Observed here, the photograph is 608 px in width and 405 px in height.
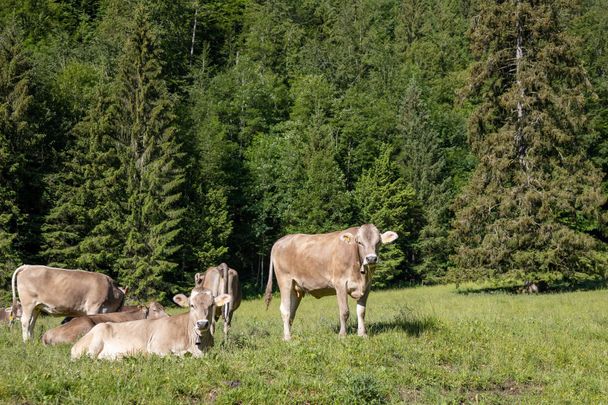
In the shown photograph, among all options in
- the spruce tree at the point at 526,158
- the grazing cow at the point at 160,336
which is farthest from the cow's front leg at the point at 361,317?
the spruce tree at the point at 526,158

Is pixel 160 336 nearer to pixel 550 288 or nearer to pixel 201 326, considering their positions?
pixel 201 326

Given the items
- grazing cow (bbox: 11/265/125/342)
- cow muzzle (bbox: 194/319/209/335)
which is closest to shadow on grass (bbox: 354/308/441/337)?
cow muzzle (bbox: 194/319/209/335)

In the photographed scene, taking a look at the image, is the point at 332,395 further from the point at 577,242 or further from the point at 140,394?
the point at 577,242

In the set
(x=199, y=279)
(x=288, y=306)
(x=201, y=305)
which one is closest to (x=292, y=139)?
(x=199, y=279)

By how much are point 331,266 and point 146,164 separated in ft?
98.7

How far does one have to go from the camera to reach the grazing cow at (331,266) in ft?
33.8

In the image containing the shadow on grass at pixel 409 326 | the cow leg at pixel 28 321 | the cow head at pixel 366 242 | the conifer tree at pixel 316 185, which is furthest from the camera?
the conifer tree at pixel 316 185

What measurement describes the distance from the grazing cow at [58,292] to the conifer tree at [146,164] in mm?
21842

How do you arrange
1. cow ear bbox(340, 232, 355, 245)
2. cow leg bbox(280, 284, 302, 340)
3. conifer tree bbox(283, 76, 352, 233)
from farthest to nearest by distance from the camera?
conifer tree bbox(283, 76, 352, 233), cow leg bbox(280, 284, 302, 340), cow ear bbox(340, 232, 355, 245)

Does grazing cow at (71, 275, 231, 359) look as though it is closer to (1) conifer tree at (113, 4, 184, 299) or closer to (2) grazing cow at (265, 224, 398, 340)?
(2) grazing cow at (265, 224, 398, 340)

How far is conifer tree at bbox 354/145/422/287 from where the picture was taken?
47375mm

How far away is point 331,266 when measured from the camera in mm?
10820

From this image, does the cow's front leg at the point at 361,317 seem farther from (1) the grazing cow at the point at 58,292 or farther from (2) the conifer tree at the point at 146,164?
(2) the conifer tree at the point at 146,164

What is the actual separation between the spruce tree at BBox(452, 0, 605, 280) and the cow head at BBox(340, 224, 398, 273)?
18556mm
